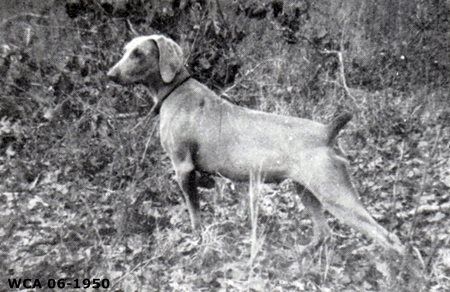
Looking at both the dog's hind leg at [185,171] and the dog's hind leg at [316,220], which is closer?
the dog's hind leg at [185,171]

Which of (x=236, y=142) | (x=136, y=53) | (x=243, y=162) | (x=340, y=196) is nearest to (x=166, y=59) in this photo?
(x=136, y=53)

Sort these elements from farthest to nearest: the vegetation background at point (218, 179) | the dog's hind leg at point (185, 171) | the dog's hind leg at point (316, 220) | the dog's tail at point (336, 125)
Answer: the dog's hind leg at point (316, 220) → the dog's hind leg at point (185, 171) → the vegetation background at point (218, 179) → the dog's tail at point (336, 125)

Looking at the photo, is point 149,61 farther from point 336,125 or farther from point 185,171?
point 336,125

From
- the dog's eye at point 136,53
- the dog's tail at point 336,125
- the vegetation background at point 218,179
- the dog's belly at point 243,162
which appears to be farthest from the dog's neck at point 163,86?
the dog's tail at point 336,125

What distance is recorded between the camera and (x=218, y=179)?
6777 millimetres

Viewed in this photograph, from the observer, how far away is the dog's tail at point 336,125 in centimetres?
463

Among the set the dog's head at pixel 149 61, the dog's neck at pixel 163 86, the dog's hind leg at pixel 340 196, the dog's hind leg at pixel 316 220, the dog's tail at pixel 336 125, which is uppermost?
the dog's head at pixel 149 61

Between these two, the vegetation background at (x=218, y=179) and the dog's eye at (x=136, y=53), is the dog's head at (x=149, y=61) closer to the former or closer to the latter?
the dog's eye at (x=136, y=53)

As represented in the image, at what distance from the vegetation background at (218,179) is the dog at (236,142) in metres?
0.29

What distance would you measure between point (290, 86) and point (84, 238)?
4057 millimetres

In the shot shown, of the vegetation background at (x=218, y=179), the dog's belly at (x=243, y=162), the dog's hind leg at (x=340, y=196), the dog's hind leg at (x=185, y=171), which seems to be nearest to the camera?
the dog's hind leg at (x=340, y=196)

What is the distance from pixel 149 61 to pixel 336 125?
174 centimetres

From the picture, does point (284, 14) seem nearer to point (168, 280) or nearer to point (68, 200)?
point (68, 200)

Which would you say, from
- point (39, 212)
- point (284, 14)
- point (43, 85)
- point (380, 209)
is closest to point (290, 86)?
point (284, 14)
